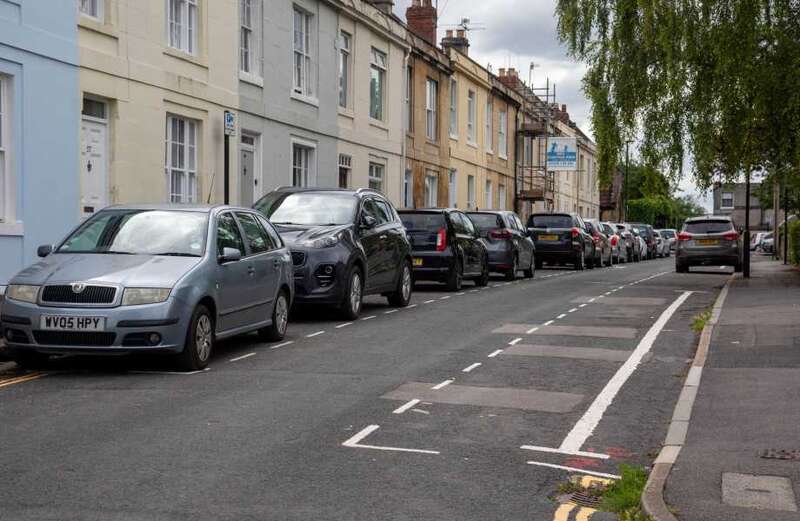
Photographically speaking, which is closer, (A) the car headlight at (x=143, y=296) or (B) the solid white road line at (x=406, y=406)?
(B) the solid white road line at (x=406, y=406)

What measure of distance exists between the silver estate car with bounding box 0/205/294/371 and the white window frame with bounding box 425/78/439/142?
24.7 meters

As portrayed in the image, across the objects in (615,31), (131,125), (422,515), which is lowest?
(422,515)

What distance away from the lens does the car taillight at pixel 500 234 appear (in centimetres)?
2558

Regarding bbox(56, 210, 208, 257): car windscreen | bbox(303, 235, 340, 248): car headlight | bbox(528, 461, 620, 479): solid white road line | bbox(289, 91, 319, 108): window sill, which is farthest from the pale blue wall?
bbox(528, 461, 620, 479): solid white road line

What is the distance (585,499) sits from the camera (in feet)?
19.7

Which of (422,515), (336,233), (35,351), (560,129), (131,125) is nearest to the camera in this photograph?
(422,515)

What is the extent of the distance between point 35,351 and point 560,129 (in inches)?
2050

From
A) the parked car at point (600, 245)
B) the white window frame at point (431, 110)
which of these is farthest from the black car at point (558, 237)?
the white window frame at point (431, 110)

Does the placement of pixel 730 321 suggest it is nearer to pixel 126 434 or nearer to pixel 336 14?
pixel 126 434

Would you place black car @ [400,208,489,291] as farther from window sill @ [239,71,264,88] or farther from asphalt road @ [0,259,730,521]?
asphalt road @ [0,259,730,521]

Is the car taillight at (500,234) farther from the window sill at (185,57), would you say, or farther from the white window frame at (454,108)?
the white window frame at (454,108)

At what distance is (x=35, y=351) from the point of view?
392 inches

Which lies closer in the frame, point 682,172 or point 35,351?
point 35,351

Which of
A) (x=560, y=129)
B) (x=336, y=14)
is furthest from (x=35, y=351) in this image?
(x=560, y=129)
